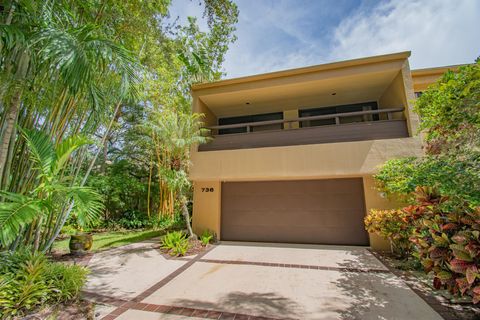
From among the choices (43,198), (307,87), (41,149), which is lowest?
(43,198)

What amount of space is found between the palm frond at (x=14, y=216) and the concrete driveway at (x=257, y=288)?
1.96m

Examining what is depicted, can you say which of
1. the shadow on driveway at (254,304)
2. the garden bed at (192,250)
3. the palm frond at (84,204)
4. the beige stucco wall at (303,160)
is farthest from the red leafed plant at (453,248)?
the garden bed at (192,250)

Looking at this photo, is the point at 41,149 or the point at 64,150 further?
the point at 64,150

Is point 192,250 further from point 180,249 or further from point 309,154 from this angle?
point 309,154

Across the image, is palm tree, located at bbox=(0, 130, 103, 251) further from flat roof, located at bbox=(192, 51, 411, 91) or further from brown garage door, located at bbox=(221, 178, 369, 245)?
flat roof, located at bbox=(192, 51, 411, 91)

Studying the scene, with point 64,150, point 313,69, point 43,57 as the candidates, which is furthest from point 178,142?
point 313,69

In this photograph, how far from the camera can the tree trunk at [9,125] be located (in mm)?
3725

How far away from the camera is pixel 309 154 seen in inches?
310

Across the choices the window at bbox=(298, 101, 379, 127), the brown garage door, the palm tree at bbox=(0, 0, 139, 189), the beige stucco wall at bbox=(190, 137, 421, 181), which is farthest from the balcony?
the palm tree at bbox=(0, 0, 139, 189)

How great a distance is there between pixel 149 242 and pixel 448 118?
10.3 m

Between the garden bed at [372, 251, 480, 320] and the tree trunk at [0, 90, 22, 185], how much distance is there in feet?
25.9

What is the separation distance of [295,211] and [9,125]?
28.8 feet

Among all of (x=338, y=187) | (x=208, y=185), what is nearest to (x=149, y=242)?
(x=208, y=185)

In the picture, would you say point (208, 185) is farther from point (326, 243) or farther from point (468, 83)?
point (468, 83)
